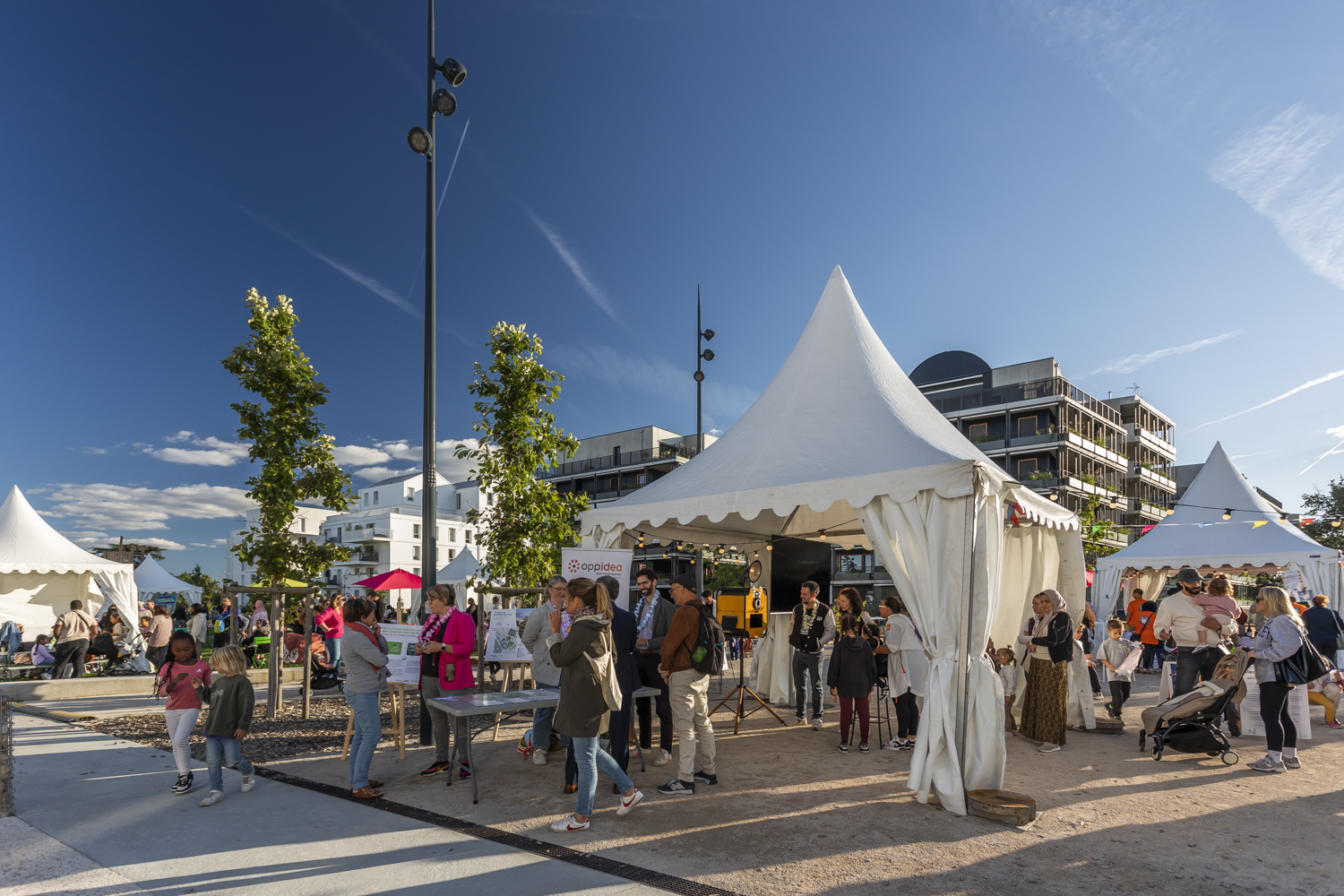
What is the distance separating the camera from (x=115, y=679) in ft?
40.3

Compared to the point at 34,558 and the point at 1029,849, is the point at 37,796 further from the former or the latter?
the point at 34,558

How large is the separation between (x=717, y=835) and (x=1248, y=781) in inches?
200

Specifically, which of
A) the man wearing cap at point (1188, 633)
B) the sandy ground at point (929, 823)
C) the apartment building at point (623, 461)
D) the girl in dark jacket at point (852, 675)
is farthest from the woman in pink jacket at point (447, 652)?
the apartment building at point (623, 461)

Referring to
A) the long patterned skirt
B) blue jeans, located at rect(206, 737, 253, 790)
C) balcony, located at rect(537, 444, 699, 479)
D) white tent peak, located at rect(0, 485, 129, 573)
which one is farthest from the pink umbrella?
balcony, located at rect(537, 444, 699, 479)

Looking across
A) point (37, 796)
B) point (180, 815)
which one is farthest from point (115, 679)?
point (180, 815)

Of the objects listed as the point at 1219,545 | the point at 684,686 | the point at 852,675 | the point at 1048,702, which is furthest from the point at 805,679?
the point at 1219,545

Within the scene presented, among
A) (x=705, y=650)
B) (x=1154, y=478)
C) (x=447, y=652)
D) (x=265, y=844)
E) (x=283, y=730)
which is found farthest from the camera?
(x=1154, y=478)

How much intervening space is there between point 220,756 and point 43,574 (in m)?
16.6

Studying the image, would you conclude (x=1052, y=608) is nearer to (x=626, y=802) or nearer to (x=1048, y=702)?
(x=1048, y=702)

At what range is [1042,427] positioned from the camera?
1844 inches

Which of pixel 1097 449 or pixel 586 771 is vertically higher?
pixel 1097 449

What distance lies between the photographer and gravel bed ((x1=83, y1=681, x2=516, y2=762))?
754cm

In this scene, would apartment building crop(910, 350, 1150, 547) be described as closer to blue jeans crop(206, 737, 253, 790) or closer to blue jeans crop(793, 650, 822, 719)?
blue jeans crop(793, 650, 822, 719)

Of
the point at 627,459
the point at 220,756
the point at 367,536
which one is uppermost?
the point at 627,459
